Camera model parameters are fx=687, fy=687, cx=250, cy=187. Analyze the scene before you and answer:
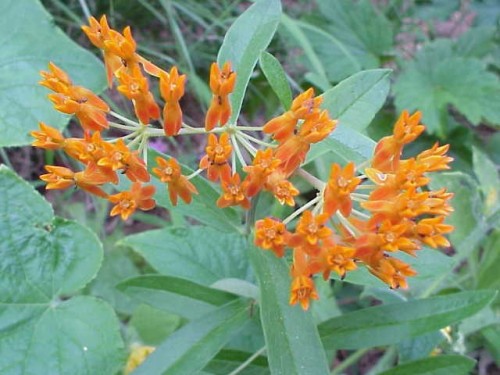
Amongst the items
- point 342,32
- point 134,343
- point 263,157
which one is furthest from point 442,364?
point 342,32

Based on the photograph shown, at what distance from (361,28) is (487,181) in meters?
1.26

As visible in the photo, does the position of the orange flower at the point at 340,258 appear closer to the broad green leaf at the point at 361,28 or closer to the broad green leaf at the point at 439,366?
the broad green leaf at the point at 439,366

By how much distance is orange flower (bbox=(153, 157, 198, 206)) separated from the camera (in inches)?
56.1

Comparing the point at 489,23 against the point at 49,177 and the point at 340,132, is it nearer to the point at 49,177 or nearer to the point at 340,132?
the point at 340,132

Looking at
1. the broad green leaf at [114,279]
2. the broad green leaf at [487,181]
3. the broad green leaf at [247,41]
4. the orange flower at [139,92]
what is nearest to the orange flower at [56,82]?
the orange flower at [139,92]

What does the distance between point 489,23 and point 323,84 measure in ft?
4.56

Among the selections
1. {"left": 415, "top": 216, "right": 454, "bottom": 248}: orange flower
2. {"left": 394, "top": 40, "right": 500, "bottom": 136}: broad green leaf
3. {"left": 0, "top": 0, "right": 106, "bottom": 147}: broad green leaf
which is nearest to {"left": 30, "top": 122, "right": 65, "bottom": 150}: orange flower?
{"left": 415, "top": 216, "right": 454, "bottom": 248}: orange flower

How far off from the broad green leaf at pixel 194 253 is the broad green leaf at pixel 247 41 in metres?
0.75

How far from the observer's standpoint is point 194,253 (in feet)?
7.44

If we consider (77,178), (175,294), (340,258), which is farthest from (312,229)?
(175,294)

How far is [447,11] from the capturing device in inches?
145

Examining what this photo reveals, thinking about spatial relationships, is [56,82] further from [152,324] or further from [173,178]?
[152,324]

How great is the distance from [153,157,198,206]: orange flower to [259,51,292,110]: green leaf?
1.03 ft

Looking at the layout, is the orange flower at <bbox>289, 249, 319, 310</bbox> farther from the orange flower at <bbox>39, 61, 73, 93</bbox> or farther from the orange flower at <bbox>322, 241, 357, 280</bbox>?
the orange flower at <bbox>39, 61, 73, 93</bbox>
